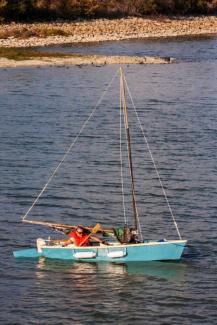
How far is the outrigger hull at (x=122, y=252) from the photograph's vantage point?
3581cm

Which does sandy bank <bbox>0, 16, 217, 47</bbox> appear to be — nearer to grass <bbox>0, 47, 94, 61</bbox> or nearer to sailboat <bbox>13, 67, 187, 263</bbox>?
grass <bbox>0, 47, 94, 61</bbox>

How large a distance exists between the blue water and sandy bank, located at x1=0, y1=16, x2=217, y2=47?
26718mm

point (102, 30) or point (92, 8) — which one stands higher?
point (92, 8)

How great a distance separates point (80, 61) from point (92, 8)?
43141mm

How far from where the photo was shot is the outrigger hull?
3581cm

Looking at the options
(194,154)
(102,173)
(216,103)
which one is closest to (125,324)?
(102,173)

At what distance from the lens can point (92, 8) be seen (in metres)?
139

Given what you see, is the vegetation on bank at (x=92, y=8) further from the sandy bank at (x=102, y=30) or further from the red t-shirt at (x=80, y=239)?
the red t-shirt at (x=80, y=239)

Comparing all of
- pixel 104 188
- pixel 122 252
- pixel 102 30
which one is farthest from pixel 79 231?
pixel 102 30

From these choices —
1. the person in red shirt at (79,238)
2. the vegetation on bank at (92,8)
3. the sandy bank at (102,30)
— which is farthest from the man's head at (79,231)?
the vegetation on bank at (92,8)

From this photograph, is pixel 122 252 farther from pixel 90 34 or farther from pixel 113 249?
pixel 90 34

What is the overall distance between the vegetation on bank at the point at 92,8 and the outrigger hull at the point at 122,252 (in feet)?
313

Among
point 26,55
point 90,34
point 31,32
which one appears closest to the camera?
point 26,55

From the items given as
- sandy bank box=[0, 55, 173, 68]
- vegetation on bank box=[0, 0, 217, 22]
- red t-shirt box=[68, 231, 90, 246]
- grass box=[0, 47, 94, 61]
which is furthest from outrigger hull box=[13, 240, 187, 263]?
vegetation on bank box=[0, 0, 217, 22]
